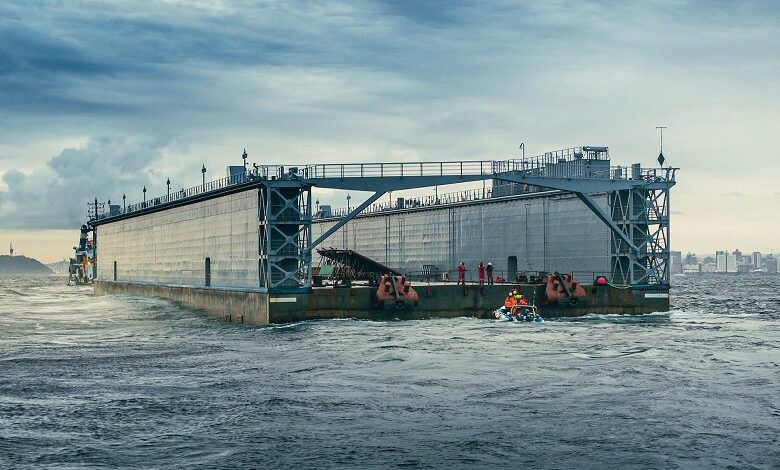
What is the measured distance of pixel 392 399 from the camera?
94.8 ft

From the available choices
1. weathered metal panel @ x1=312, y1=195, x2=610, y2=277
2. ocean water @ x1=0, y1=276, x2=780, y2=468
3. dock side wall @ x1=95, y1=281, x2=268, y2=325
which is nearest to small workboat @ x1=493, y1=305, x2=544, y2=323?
ocean water @ x1=0, y1=276, x2=780, y2=468

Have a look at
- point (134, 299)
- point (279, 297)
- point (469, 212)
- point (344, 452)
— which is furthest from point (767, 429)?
point (134, 299)

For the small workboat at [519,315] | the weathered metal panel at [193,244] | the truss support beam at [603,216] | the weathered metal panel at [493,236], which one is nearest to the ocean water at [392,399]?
the small workboat at [519,315]

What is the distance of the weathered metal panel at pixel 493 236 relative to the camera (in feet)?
224

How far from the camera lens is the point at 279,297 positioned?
5459cm

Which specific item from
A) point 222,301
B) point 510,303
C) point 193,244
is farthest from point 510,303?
point 193,244

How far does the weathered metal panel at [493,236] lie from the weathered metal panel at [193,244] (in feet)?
64.7

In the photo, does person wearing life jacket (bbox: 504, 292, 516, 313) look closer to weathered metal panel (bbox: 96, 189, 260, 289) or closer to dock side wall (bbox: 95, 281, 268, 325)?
dock side wall (bbox: 95, 281, 268, 325)

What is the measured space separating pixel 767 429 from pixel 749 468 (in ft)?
14.1

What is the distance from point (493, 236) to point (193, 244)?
83.1 feet

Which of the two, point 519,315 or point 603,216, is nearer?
point 519,315

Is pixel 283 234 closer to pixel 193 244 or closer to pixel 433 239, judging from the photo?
pixel 193 244

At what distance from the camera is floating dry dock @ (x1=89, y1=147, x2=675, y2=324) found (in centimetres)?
5656

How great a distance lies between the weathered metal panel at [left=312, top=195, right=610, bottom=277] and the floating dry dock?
129 millimetres
